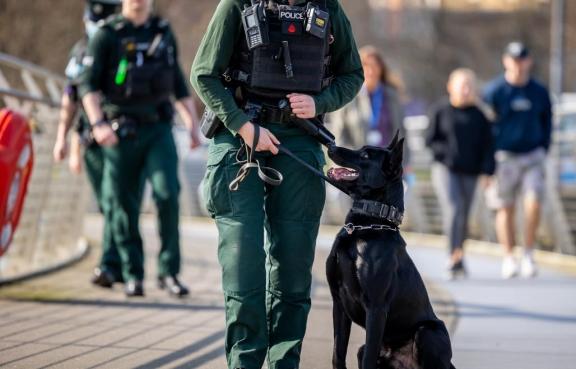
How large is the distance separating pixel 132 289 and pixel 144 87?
1.43 metres

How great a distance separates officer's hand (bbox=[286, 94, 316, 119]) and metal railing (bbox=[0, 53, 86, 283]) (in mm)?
3427

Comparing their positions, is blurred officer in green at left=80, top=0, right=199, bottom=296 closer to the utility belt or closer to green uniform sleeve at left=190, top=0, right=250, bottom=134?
the utility belt

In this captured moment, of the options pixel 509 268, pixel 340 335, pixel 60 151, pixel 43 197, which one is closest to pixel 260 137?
pixel 340 335

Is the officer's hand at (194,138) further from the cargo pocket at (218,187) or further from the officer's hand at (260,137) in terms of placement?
the officer's hand at (260,137)

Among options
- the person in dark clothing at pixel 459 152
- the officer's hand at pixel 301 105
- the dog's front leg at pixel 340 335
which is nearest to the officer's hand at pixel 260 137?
the officer's hand at pixel 301 105

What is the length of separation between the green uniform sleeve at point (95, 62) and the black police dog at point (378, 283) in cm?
327

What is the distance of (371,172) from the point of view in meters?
5.36

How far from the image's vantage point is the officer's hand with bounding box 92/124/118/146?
804 cm

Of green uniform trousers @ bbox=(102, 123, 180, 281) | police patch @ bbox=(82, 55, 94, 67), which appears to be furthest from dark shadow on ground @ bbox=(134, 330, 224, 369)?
police patch @ bbox=(82, 55, 94, 67)

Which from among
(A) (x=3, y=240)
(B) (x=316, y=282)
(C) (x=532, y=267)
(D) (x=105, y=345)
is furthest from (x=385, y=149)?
(C) (x=532, y=267)

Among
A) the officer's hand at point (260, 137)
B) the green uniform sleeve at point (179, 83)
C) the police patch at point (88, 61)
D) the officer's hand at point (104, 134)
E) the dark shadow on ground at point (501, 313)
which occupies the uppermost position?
the police patch at point (88, 61)

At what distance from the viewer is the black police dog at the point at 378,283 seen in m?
5.13

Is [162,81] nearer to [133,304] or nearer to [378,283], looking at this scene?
[133,304]

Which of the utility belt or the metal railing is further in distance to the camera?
the metal railing
